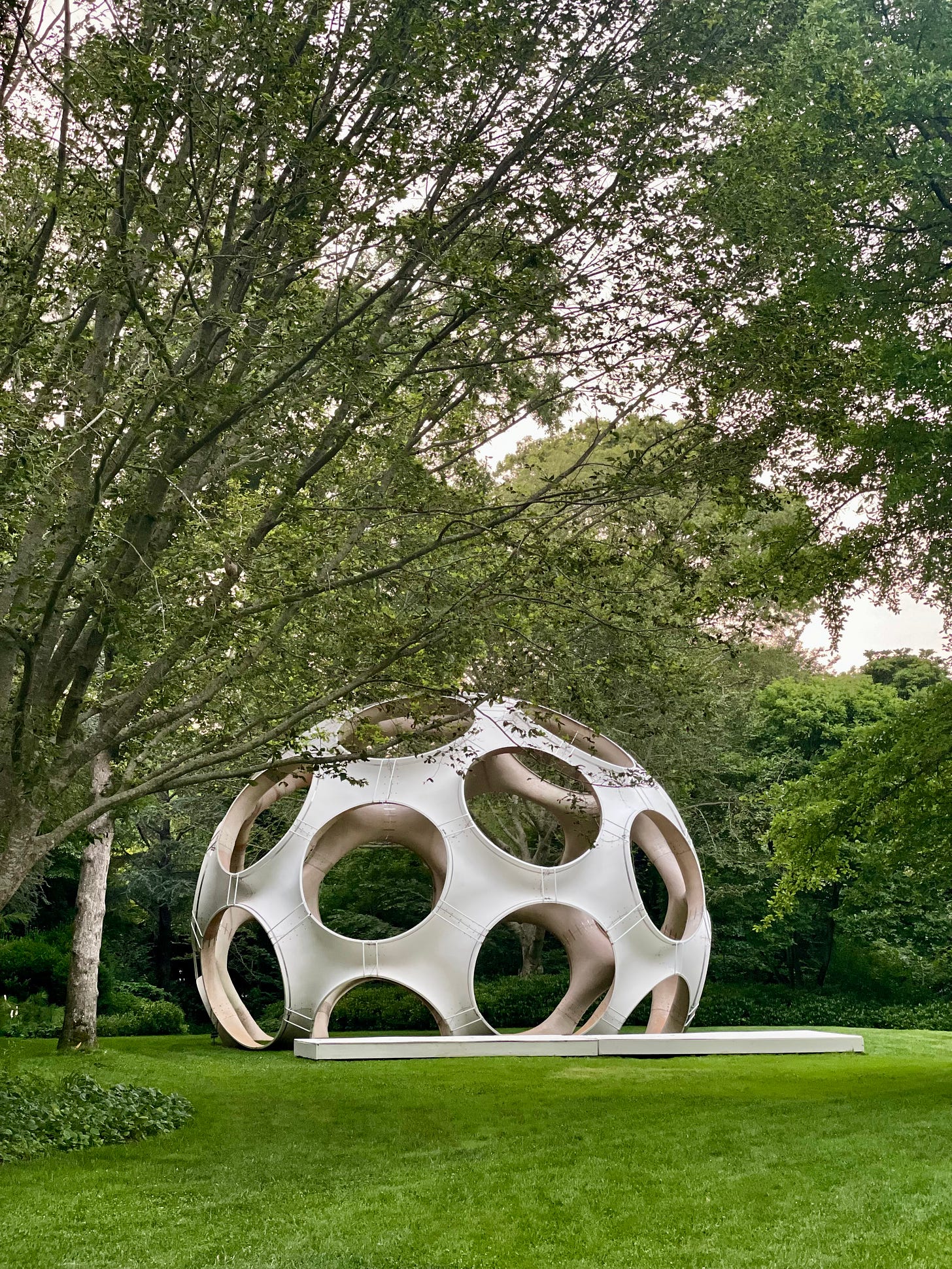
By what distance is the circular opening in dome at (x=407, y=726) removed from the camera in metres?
9.37

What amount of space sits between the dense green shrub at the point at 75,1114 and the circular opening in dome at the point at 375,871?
20.0 feet

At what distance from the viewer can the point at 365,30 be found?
312 inches

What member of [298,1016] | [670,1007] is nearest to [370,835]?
[298,1016]

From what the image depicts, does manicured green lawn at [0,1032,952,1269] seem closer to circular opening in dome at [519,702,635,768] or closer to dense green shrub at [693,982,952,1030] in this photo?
circular opening in dome at [519,702,635,768]

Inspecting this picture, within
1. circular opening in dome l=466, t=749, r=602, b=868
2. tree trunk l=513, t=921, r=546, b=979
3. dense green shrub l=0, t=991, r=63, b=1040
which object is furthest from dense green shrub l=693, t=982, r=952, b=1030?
dense green shrub l=0, t=991, r=63, b=1040

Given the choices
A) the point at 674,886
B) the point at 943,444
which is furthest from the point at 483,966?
the point at 943,444

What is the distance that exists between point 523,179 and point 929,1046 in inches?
671

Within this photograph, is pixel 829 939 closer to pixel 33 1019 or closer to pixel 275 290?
pixel 33 1019

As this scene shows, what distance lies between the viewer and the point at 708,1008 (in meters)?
24.8

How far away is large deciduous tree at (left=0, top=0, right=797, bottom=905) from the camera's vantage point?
714 centimetres

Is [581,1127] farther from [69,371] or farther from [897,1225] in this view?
[69,371]

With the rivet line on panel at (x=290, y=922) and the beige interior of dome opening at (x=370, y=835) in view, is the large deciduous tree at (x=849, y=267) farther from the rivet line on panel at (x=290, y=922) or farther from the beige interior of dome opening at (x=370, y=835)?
the rivet line on panel at (x=290, y=922)

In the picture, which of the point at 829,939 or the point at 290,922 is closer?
the point at 290,922

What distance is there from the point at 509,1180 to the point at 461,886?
8.44 meters
